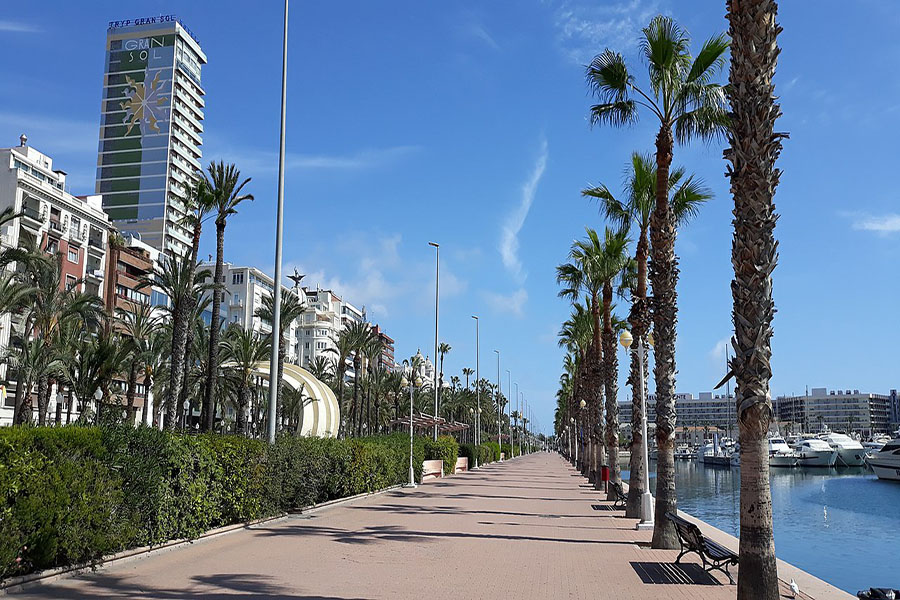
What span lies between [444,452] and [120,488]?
34.6 metres

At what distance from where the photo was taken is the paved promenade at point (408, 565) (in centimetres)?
989

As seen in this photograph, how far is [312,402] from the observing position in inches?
1581

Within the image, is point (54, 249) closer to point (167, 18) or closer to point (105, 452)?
point (105, 452)

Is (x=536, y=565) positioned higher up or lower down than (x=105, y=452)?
lower down

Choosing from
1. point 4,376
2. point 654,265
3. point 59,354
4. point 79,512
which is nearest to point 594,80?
point 654,265

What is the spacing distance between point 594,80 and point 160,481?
40.4ft

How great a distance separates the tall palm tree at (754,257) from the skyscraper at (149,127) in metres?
102

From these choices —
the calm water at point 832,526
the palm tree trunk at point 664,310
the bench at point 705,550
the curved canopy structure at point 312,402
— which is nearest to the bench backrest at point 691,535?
the bench at point 705,550

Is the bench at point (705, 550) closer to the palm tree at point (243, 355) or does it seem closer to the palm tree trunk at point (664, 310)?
the palm tree trunk at point (664, 310)

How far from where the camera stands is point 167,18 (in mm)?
114125

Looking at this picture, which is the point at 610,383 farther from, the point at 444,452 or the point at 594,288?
the point at 444,452

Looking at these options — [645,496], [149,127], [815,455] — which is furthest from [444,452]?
[149,127]

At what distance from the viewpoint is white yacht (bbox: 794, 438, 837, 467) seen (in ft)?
292

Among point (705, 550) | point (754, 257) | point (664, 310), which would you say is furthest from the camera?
point (664, 310)
